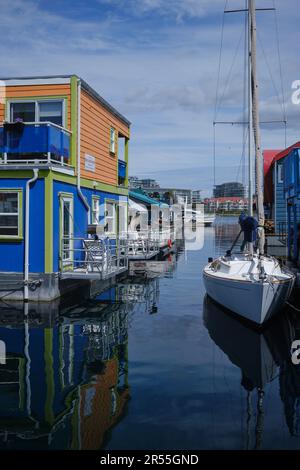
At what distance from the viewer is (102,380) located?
906 centimetres

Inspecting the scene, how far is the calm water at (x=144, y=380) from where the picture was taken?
6.88 metres

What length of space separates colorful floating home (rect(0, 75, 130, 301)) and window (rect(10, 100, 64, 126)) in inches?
1.3

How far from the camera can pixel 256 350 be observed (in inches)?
435

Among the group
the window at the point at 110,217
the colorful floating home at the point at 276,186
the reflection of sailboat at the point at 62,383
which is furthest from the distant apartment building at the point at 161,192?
the reflection of sailboat at the point at 62,383

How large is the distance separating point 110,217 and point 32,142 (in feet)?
24.3

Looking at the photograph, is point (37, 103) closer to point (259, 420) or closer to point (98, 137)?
point (98, 137)

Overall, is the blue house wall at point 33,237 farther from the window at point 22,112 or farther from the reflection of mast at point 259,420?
the reflection of mast at point 259,420

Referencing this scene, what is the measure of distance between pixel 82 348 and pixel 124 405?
3.27 meters

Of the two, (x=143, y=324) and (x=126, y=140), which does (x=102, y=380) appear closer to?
(x=143, y=324)

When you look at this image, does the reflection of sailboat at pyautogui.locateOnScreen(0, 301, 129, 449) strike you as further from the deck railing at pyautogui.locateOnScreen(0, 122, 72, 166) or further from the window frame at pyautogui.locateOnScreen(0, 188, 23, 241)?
the deck railing at pyautogui.locateOnScreen(0, 122, 72, 166)

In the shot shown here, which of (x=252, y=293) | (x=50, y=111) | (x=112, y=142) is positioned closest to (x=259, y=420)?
(x=252, y=293)

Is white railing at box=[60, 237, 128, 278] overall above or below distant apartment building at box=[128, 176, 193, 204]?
below

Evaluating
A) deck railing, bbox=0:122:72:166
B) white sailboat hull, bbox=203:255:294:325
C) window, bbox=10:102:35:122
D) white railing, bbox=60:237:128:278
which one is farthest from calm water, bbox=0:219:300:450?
window, bbox=10:102:35:122

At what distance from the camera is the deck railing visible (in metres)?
15.5
